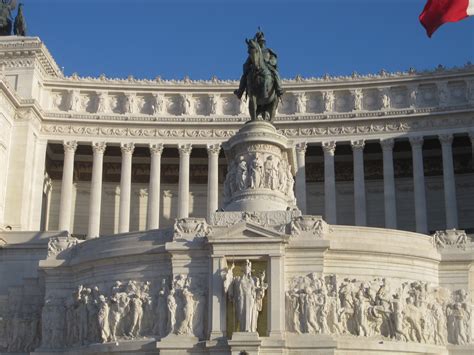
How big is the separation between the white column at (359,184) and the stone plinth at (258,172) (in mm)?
31251

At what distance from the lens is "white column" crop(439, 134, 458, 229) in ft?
228

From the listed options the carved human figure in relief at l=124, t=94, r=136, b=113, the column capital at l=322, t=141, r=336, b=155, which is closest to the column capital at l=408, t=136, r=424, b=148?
the column capital at l=322, t=141, r=336, b=155

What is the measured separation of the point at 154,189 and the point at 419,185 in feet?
77.5

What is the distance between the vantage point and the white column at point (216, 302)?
31641 mm

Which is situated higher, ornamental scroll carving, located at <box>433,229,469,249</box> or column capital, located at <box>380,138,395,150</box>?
column capital, located at <box>380,138,395,150</box>

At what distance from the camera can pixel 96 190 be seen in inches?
2847

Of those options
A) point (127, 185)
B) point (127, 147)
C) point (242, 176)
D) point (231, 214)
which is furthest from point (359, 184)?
point (231, 214)

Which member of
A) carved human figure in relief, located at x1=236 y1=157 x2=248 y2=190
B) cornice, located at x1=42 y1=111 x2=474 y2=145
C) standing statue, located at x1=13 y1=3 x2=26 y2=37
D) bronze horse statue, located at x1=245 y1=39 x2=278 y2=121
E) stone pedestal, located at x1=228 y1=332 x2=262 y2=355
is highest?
standing statue, located at x1=13 y1=3 x2=26 y2=37

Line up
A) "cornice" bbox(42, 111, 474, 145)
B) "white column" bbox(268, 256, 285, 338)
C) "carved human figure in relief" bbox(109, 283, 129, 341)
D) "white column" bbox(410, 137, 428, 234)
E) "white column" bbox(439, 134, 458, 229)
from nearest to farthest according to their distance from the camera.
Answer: "white column" bbox(268, 256, 285, 338) → "carved human figure in relief" bbox(109, 283, 129, 341) → "white column" bbox(439, 134, 458, 229) → "white column" bbox(410, 137, 428, 234) → "cornice" bbox(42, 111, 474, 145)

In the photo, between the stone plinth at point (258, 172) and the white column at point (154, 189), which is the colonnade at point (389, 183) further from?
Answer: the stone plinth at point (258, 172)

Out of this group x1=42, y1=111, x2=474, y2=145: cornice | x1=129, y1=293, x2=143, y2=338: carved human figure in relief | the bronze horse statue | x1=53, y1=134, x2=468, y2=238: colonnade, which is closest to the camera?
x1=129, y1=293, x2=143, y2=338: carved human figure in relief

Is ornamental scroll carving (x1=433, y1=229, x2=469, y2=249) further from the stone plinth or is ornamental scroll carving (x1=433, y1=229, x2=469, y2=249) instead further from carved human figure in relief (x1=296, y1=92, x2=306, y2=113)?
carved human figure in relief (x1=296, y1=92, x2=306, y2=113)

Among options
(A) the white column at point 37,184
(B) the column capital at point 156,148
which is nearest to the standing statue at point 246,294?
(A) the white column at point 37,184

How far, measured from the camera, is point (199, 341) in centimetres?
3178
